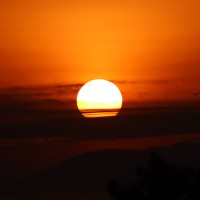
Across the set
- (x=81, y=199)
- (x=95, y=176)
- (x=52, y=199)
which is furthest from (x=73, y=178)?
(x=81, y=199)

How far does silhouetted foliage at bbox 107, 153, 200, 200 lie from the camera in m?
31.7

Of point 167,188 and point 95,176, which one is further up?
point 95,176

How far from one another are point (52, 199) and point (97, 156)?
3812 cm

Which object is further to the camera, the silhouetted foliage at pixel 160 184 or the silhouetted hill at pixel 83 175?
the silhouetted hill at pixel 83 175

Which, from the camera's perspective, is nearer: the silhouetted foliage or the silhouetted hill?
the silhouetted foliage

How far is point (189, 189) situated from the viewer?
32.0 m

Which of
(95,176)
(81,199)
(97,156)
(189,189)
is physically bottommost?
(189,189)

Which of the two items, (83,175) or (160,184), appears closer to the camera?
(160,184)

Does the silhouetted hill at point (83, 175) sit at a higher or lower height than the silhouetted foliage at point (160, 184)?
higher

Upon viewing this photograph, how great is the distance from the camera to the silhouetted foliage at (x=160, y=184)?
31.7 metres

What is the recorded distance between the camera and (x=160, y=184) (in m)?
31.9

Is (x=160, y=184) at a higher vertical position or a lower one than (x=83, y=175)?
lower

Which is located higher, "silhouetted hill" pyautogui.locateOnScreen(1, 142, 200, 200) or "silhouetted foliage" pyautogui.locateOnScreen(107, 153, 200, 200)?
"silhouetted hill" pyautogui.locateOnScreen(1, 142, 200, 200)

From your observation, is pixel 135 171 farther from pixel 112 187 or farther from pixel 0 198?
pixel 0 198
